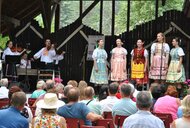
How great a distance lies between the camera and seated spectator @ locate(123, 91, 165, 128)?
3939 millimetres

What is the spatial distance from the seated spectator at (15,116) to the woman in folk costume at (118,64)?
8.49 meters

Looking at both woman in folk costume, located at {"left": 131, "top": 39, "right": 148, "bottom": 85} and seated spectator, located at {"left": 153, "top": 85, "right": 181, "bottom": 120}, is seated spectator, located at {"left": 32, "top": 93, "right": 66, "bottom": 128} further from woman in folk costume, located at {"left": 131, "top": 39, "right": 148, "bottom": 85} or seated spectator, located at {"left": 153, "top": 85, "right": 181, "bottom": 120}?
woman in folk costume, located at {"left": 131, "top": 39, "right": 148, "bottom": 85}

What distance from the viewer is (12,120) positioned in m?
4.14

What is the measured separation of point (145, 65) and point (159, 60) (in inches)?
15.2

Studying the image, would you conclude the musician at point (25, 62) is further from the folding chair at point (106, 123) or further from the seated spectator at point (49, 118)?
the seated spectator at point (49, 118)

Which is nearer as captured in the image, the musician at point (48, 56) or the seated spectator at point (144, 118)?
the seated spectator at point (144, 118)

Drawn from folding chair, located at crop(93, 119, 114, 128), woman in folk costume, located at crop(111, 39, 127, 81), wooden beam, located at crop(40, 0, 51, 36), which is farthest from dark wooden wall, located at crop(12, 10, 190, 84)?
folding chair, located at crop(93, 119, 114, 128)

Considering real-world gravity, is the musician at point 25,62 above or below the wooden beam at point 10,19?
below

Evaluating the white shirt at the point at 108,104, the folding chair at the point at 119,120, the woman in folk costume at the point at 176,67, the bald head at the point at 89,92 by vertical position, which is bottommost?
the folding chair at the point at 119,120

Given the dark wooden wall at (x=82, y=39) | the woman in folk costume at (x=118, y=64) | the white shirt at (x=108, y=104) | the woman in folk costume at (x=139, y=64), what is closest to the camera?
the white shirt at (x=108, y=104)

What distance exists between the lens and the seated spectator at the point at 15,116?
13.6 feet

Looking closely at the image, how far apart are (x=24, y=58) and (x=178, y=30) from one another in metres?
4.89

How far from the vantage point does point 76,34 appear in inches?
617

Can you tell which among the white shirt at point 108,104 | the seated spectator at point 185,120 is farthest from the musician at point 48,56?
the seated spectator at point 185,120
